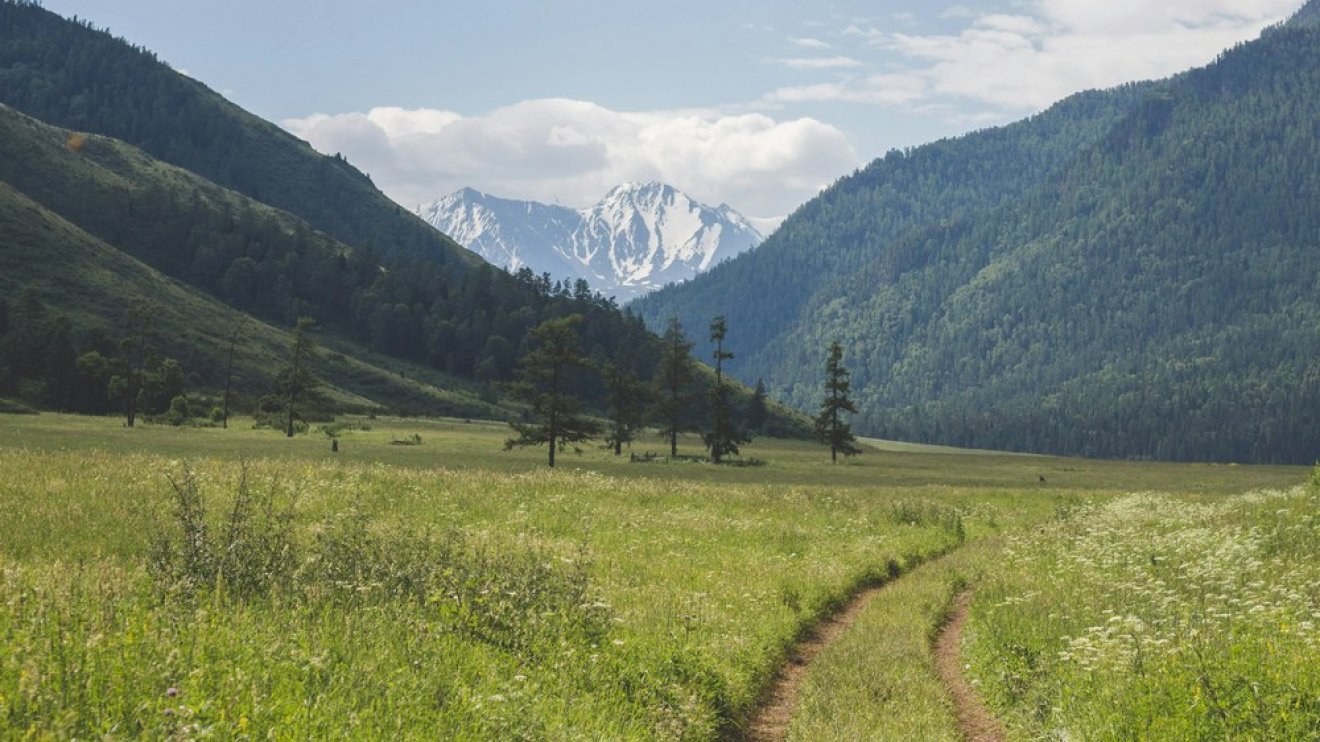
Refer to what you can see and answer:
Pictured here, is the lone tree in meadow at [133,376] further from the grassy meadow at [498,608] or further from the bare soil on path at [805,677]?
the bare soil on path at [805,677]

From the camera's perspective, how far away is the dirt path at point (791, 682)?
11.1 metres

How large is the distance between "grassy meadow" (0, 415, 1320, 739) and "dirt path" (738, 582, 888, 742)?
262 mm

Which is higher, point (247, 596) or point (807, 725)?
point (247, 596)

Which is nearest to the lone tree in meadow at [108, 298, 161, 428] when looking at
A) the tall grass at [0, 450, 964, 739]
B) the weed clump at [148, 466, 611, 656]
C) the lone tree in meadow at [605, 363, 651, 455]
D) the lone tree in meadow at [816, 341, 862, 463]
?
the lone tree in meadow at [605, 363, 651, 455]

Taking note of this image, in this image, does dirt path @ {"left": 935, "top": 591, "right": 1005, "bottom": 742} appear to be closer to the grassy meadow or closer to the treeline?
the grassy meadow

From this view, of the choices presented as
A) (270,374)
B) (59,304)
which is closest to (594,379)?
(270,374)

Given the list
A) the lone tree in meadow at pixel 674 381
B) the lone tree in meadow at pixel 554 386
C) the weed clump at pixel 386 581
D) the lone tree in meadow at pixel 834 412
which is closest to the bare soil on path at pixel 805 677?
the weed clump at pixel 386 581

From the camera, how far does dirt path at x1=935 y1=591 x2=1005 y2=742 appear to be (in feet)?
36.6

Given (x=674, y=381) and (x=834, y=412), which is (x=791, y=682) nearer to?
(x=674, y=381)

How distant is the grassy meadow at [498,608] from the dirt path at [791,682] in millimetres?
262

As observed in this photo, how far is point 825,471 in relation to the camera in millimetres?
79188

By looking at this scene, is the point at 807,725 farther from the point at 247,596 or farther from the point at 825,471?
the point at 825,471

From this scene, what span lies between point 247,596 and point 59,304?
135m

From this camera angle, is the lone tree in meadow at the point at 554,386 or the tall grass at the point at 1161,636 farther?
the lone tree in meadow at the point at 554,386
